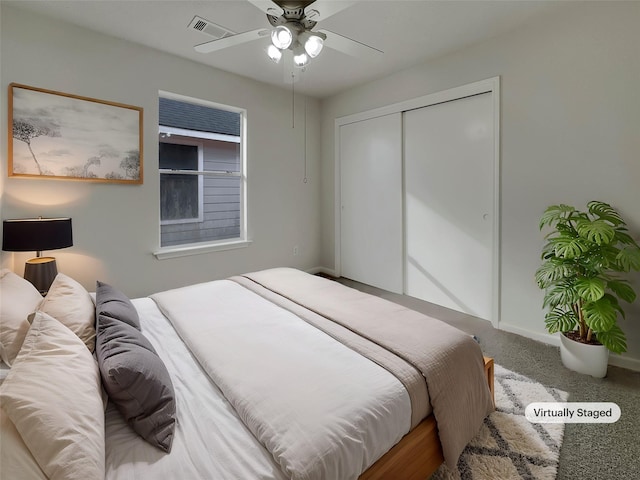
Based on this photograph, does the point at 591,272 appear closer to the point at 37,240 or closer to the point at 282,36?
the point at 282,36

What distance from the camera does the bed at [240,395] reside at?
841 millimetres

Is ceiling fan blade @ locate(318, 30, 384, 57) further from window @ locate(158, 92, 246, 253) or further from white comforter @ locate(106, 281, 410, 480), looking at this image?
window @ locate(158, 92, 246, 253)

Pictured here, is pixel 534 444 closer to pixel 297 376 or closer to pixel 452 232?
pixel 297 376

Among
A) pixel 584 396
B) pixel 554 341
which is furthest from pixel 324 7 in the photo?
pixel 554 341

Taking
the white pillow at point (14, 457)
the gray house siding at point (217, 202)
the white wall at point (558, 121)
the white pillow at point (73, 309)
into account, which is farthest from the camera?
the gray house siding at point (217, 202)

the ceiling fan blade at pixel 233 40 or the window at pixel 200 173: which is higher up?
the ceiling fan blade at pixel 233 40

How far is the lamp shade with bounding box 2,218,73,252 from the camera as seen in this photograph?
2141 millimetres

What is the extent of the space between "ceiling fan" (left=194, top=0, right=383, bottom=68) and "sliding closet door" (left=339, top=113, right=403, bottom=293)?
1.81 meters

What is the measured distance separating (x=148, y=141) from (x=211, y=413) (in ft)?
9.24

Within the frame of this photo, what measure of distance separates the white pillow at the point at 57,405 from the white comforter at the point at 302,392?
0.81ft

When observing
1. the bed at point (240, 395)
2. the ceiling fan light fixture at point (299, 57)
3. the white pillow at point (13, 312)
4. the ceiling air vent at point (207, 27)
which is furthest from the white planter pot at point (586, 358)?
the ceiling air vent at point (207, 27)

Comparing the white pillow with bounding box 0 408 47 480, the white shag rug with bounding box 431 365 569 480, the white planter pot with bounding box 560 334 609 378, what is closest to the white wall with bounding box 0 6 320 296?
the white pillow with bounding box 0 408 47 480

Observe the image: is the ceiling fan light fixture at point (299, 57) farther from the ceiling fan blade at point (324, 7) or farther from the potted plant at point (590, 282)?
the potted plant at point (590, 282)

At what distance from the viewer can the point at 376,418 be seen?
42.4 inches
